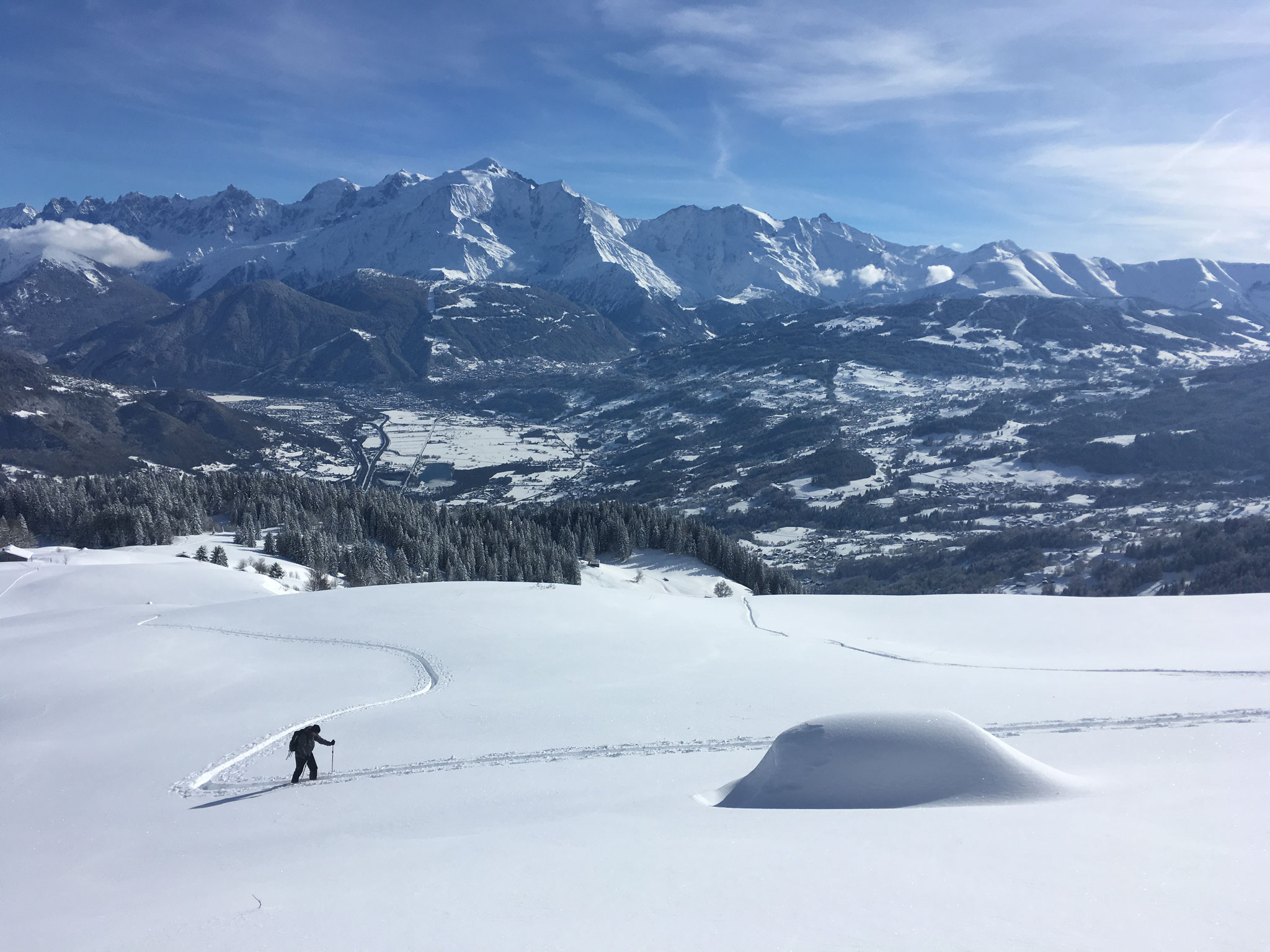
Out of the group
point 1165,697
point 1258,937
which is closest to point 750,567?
point 1165,697

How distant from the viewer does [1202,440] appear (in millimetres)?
174625

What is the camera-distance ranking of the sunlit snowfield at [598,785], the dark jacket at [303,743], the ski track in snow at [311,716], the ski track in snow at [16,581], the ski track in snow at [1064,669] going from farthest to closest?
the ski track in snow at [16,581] → the ski track in snow at [1064,669] → the ski track in snow at [311,716] → the dark jacket at [303,743] → the sunlit snowfield at [598,785]

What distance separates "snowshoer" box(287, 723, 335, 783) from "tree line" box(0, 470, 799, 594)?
51938 mm

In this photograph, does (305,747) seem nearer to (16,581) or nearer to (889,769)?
(889,769)

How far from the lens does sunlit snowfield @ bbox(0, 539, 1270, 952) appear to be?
8.54m

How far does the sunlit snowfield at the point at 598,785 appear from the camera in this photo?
854 centimetres

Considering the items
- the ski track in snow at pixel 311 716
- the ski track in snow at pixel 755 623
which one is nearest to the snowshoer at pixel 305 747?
the ski track in snow at pixel 311 716

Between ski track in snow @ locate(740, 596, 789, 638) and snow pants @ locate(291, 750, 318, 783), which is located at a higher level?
ski track in snow @ locate(740, 596, 789, 638)

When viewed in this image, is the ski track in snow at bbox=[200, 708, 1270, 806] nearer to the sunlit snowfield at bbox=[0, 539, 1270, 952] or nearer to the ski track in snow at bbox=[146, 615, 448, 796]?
the sunlit snowfield at bbox=[0, 539, 1270, 952]

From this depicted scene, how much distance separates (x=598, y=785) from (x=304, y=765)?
706 centimetres

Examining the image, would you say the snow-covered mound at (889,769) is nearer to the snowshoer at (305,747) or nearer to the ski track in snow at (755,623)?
the snowshoer at (305,747)

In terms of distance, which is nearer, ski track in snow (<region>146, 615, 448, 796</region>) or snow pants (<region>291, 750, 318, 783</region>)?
snow pants (<region>291, 750, 318, 783</region>)

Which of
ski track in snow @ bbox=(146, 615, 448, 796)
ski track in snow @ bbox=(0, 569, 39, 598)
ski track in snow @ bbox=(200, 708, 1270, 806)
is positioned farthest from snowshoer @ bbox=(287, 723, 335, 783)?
ski track in snow @ bbox=(0, 569, 39, 598)

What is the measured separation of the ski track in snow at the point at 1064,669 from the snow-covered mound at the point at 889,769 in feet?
43.2
